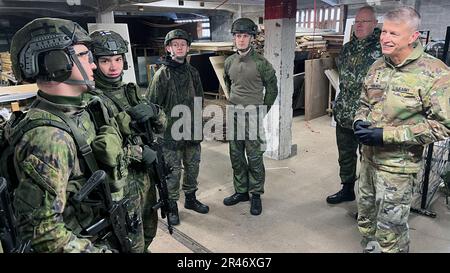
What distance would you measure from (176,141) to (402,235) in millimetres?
1879

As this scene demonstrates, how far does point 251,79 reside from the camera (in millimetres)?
3064

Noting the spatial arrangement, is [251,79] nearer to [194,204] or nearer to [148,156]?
[194,204]

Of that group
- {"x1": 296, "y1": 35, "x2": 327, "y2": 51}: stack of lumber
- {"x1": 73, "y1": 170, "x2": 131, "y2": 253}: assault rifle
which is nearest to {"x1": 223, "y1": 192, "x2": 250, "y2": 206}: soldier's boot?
{"x1": 73, "y1": 170, "x2": 131, "y2": 253}: assault rifle

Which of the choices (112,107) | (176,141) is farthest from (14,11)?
(112,107)

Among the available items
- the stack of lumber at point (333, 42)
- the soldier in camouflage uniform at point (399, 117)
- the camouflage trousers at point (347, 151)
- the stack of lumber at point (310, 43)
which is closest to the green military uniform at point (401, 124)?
the soldier in camouflage uniform at point (399, 117)

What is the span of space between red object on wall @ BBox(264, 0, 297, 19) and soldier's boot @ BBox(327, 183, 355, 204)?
7.03ft

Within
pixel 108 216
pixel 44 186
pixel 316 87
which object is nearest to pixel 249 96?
pixel 108 216

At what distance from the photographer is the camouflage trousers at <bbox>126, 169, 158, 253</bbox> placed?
5.64 feet

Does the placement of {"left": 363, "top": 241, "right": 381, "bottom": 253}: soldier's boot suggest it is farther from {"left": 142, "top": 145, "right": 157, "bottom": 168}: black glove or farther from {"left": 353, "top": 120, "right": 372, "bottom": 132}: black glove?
{"left": 142, "top": 145, "right": 157, "bottom": 168}: black glove

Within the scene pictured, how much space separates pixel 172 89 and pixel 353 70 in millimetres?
1621

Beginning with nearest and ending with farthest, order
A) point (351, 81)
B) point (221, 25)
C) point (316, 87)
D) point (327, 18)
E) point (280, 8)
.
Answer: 1. point (351, 81)
2. point (280, 8)
3. point (316, 87)
4. point (327, 18)
5. point (221, 25)

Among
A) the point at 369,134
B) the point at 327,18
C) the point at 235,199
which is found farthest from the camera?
the point at 327,18

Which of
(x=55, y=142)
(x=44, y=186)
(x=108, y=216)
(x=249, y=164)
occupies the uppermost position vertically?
(x=55, y=142)

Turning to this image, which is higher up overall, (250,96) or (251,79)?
(251,79)
